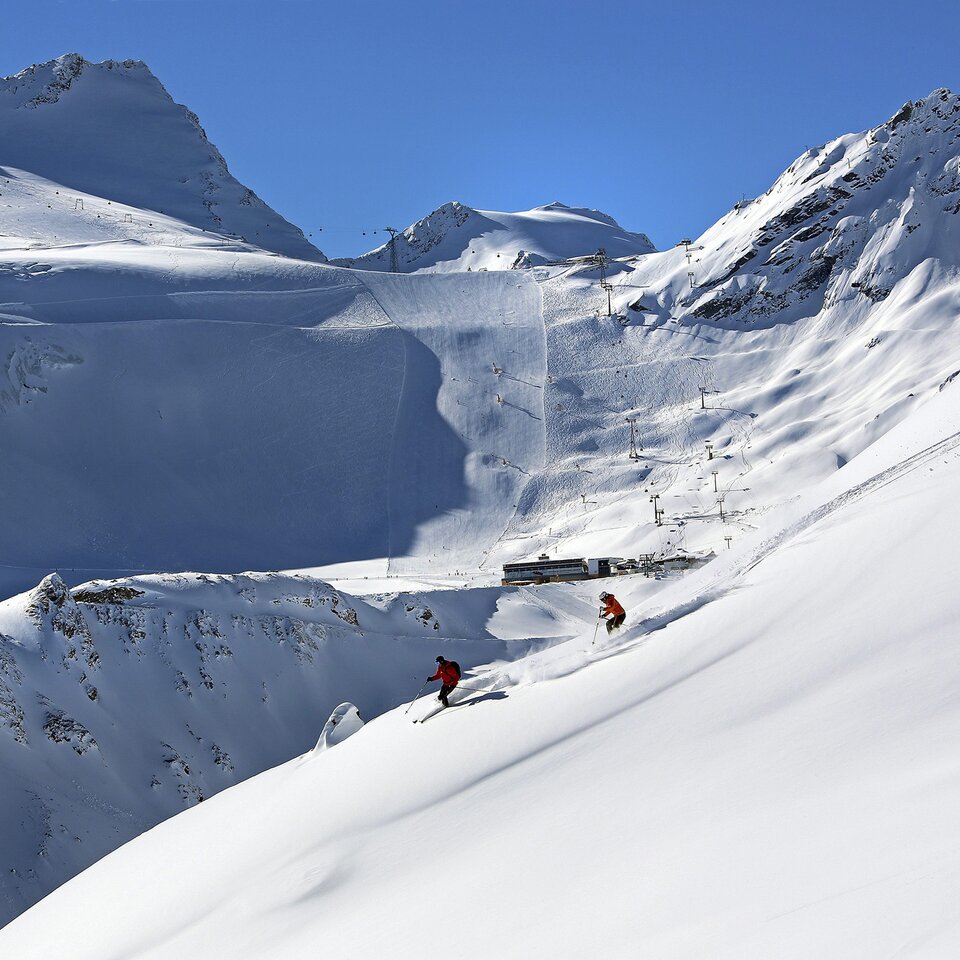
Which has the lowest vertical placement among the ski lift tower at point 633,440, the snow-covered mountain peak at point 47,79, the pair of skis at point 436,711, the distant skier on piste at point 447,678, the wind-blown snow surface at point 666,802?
the wind-blown snow surface at point 666,802

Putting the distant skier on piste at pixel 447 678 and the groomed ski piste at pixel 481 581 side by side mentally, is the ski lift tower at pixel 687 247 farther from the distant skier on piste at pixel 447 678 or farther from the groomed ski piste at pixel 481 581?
the distant skier on piste at pixel 447 678

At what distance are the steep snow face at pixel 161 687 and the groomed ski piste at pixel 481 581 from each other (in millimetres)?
123

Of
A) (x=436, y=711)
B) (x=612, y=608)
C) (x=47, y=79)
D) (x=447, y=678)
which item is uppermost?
(x=47, y=79)

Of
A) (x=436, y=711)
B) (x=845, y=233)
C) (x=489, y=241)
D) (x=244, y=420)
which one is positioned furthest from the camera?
(x=489, y=241)

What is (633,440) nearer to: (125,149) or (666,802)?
(666,802)

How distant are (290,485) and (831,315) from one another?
36.4 m

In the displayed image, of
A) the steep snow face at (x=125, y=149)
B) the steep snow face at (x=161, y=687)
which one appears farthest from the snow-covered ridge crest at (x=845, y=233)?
the steep snow face at (x=125, y=149)

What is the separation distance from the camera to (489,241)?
146125 mm

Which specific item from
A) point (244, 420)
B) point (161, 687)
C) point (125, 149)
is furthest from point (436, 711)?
point (125, 149)

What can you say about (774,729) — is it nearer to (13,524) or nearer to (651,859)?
(651,859)

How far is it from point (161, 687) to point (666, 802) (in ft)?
87.4

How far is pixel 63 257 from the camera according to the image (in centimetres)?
7994

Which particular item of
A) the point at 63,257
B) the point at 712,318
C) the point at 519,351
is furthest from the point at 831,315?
the point at 63,257

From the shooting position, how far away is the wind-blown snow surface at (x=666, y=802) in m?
7.95
